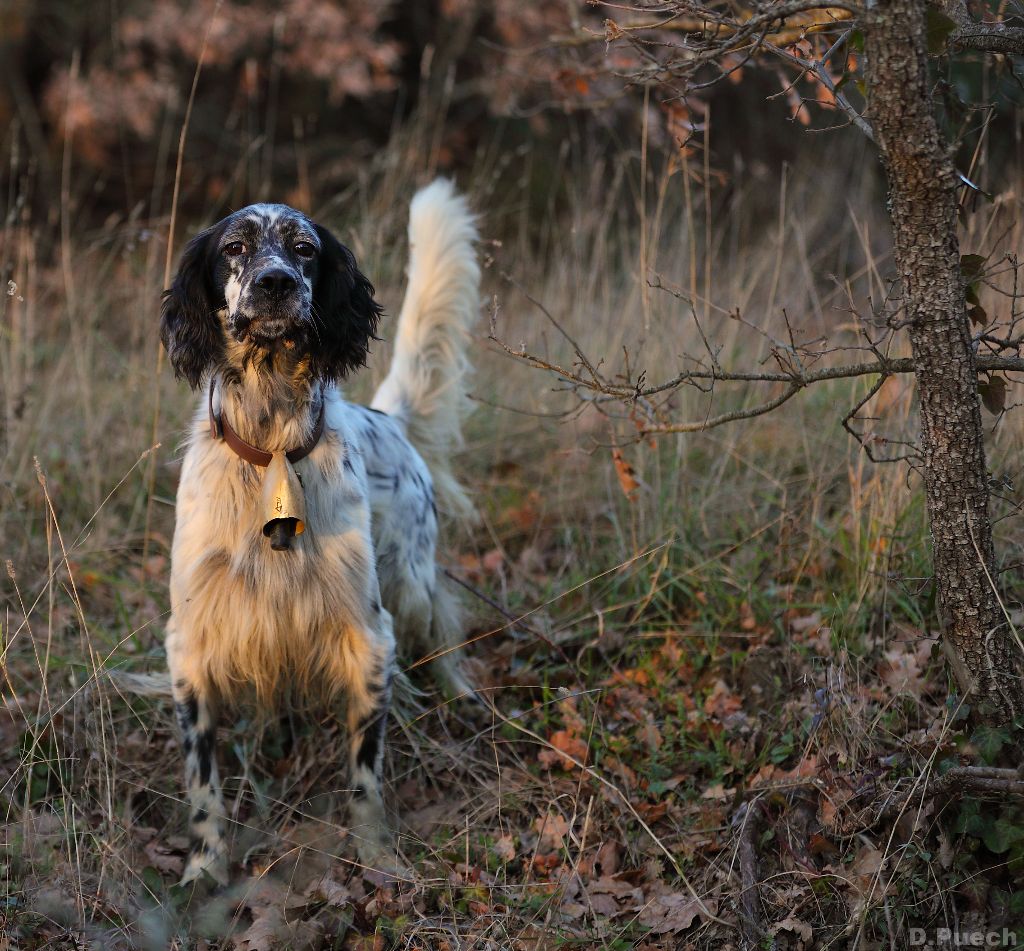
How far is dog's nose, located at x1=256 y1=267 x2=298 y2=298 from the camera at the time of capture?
283 centimetres

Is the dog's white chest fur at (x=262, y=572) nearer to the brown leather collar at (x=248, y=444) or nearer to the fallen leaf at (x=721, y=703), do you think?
the brown leather collar at (x=248, y=444)

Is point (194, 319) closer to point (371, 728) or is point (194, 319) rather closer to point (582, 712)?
point (371, 728)

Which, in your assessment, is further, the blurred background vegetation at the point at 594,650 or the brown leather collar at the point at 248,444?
the brown leather collar at the point at 248,444

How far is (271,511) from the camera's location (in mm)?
2896

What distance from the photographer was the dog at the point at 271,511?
9.73ft

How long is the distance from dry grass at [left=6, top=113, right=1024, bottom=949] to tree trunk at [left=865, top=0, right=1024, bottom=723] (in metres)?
0.19

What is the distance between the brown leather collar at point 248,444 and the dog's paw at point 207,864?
98cm

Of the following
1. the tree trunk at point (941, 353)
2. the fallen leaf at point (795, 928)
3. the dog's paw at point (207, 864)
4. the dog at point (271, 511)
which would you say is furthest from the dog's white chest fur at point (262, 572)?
the tree trunk at point (941, 353)

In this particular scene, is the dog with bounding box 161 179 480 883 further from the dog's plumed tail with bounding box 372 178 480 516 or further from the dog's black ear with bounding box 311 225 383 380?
the dog's plumed tail with bounding box 372 178 480 516

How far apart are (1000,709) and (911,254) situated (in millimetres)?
949

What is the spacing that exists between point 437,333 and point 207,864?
206 centimetres

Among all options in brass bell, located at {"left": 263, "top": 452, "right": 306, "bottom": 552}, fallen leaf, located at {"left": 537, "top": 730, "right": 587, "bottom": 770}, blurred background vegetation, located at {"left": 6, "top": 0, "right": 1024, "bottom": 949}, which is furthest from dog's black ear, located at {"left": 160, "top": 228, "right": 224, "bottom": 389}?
fallen leaf, located at {"left": 537, "top": 730, "right": 587, "bottom": 770}

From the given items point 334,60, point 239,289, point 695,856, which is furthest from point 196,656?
point 334,60

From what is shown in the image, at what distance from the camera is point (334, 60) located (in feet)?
31.3
